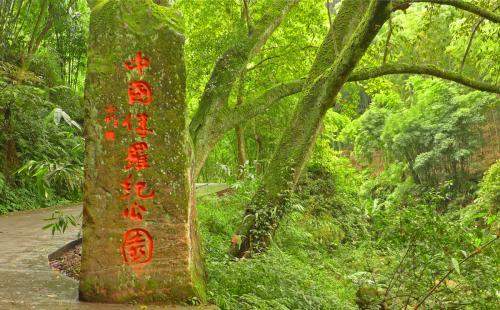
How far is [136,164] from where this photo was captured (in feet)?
14.3

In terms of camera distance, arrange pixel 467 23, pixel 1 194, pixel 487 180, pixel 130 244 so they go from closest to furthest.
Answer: pixel 130 244, pixel 467 23, pixel 1 194, pixel 487 180

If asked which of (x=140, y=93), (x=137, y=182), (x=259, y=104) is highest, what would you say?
(x=259, y=104)

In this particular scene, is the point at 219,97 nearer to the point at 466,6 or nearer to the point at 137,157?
the point at 137,157

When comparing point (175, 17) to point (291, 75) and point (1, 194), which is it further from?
point (291, 75)

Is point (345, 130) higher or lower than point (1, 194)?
higher

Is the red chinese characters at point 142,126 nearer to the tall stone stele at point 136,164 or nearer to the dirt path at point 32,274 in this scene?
the tall stone stele at point 136,164

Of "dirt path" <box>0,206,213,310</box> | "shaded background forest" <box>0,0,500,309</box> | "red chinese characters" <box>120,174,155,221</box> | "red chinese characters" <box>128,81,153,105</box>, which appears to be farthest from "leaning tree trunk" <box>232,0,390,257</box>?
"red chinese characters" <box>128,81,153,105</box>

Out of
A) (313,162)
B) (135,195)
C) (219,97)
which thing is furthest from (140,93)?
(313,162)

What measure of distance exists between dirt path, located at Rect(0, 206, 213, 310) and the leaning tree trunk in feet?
6.78

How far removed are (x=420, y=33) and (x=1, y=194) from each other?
337 inches

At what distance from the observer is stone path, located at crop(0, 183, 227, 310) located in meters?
4.23

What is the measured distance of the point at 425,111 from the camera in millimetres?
26109

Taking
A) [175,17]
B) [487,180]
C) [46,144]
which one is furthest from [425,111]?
[175,17]

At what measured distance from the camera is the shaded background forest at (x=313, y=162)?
5.06m
